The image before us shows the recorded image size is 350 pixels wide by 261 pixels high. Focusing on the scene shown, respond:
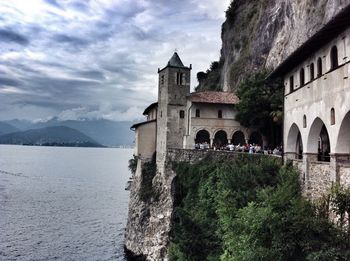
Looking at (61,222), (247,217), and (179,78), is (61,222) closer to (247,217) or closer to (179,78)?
(179,78)

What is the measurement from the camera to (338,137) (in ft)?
60.6

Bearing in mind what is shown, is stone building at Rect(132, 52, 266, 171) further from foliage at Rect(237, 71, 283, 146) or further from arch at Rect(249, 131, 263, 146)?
foliage at Rect(237, 71, 283, 146)

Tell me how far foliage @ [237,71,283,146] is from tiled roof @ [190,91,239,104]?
1789mm

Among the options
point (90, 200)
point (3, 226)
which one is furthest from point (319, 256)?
point (90, 200)

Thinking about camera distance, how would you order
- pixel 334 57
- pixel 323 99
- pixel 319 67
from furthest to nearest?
1. pixel 319 67
2. pixel 323 99
3. pixel 334 57

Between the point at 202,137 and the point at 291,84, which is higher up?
the point at 291,84

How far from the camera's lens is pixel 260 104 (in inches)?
1559

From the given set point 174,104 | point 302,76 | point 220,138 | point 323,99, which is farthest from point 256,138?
point 323,99

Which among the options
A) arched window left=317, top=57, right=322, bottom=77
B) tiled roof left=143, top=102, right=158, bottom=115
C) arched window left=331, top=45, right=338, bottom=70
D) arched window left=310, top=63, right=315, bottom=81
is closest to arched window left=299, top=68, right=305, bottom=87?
arched window left=310, top=63, right=315, bottom=81

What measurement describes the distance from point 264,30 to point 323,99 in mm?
35702

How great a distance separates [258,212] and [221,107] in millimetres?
26065

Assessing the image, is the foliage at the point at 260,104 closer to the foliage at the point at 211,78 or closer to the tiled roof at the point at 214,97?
the tiled roof at the point at 214,97

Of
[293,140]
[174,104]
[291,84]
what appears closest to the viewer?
[291,84]

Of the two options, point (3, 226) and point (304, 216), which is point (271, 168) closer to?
point (304, 216)
